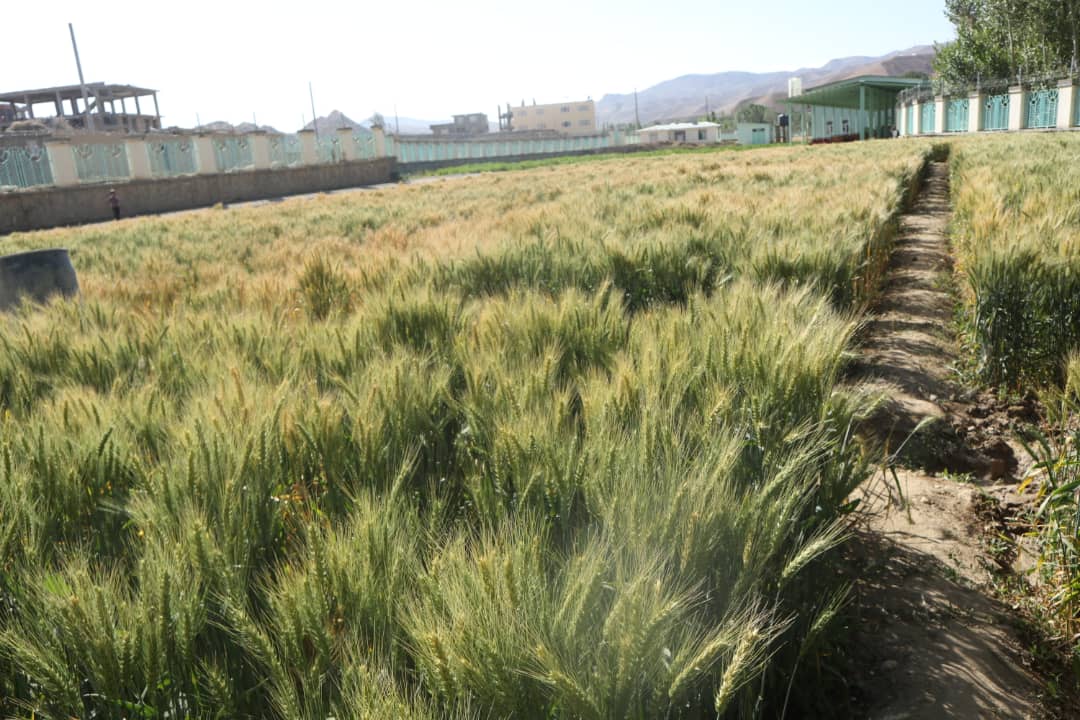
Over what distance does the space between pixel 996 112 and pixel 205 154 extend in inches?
1619

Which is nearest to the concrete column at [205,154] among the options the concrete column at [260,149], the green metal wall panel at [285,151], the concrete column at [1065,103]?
the concrete column at [260,149]

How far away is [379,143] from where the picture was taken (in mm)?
47156

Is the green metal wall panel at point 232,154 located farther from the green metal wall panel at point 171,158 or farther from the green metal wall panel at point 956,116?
the green metal wall panel at point 956,116

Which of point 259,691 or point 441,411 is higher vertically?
point 441,411

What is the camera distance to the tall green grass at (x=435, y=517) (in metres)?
1.15

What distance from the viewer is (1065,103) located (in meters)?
29.1

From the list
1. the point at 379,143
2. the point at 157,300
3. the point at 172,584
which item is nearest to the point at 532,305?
the point at 172,584

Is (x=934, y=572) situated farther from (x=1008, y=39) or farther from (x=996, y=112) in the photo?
(x=1008, y=39)

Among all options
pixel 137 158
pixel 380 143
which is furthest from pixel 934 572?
pixel 380 143

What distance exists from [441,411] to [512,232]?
496 centimetres

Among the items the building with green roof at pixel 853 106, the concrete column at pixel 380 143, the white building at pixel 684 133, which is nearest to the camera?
the concrete column at pixel 380 143

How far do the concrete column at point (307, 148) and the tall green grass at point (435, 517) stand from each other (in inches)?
→ 1604

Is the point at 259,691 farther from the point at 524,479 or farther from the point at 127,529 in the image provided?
the point at 127,529

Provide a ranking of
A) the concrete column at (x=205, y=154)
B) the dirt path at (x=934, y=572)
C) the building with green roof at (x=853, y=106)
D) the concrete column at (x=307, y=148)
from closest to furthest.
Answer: the dirt path at (x=934, y=572)
the concrete column at (x=205, y=154)
the concrete column at (x=307, y=148)
the building with green roof at (x=853, y=106)
